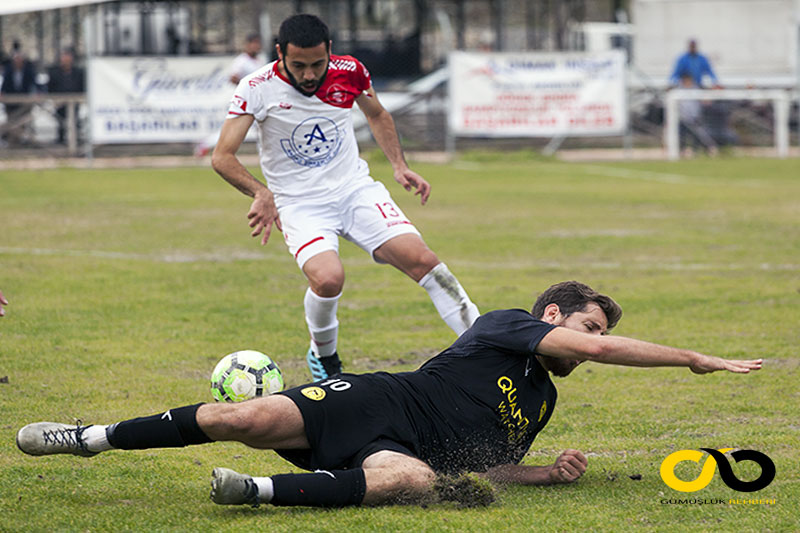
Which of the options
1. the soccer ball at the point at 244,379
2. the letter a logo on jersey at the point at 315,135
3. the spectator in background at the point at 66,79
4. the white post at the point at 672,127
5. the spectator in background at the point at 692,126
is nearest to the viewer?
the soccer ball at the point at 244,379

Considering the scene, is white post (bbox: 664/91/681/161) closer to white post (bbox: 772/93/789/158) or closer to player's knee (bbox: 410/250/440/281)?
white post (bbox: 772/93/789/158)

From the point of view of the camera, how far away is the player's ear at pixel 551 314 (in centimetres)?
471

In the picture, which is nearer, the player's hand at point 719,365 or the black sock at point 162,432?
the player's hand at point 719,365

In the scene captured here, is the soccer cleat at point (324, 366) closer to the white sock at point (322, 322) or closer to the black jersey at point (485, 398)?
the white sock at point (322, 322)

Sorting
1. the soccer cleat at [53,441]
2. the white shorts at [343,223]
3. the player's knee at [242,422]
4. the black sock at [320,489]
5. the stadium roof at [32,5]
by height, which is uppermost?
the stadium roof at [32,5]

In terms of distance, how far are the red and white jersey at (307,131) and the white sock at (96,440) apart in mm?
2638

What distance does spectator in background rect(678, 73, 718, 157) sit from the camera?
79.3 ft

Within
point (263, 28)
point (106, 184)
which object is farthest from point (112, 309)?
point (263, 28)

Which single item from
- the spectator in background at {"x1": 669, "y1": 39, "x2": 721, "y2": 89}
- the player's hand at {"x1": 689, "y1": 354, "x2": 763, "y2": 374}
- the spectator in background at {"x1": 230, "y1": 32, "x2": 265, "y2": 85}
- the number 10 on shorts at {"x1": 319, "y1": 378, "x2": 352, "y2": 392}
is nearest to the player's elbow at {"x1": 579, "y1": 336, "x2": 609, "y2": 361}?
the player's hand at {"x1": 689, "y1": 354, "x2": 763, "y2": 374}

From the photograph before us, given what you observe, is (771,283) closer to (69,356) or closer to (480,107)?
(69,356)

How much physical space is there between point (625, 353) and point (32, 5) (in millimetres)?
25860

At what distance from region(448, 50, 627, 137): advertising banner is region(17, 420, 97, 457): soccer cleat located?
19.2m

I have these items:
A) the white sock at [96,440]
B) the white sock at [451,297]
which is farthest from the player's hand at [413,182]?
the white sock at [96,440]
